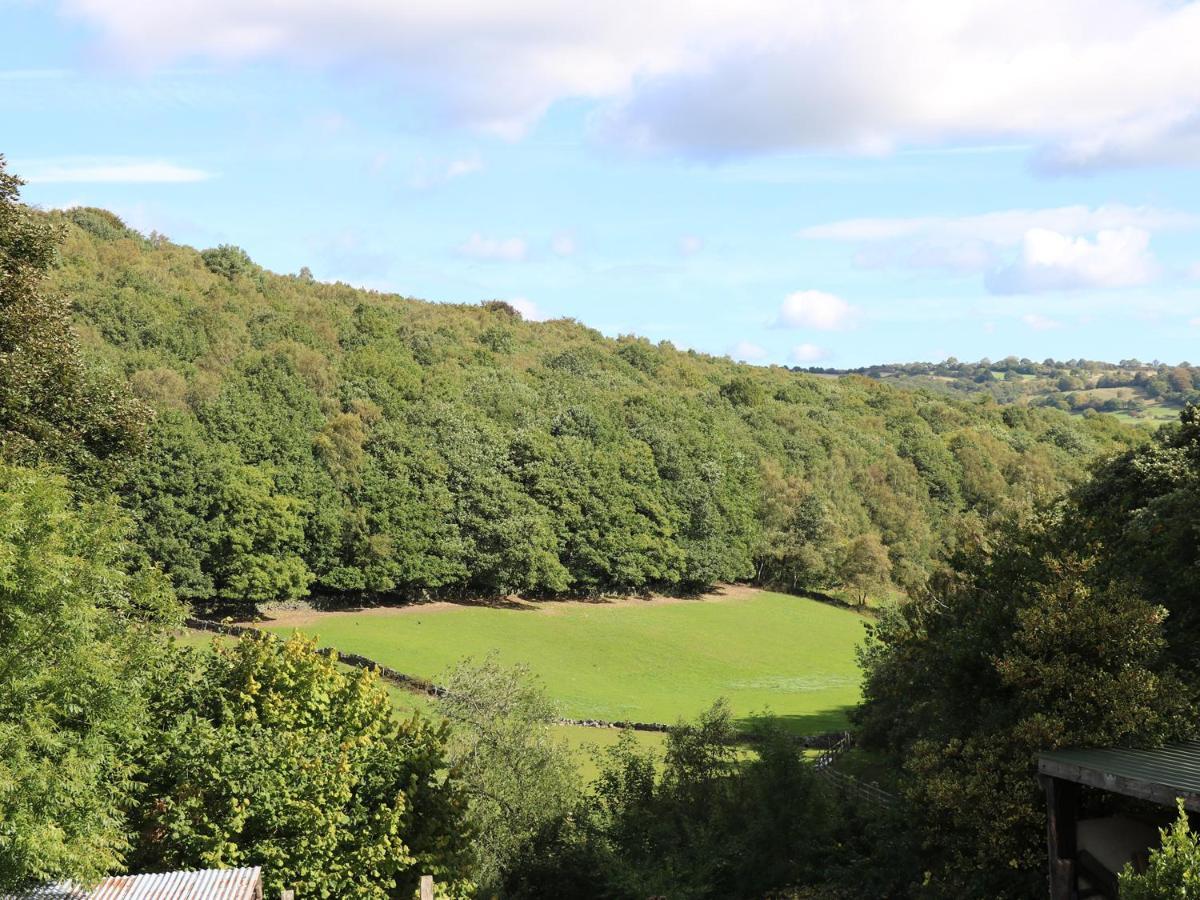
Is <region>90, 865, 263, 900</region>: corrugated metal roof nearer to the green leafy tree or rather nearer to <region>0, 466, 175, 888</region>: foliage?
<region>0, 466, 175, 888</region>: foliage

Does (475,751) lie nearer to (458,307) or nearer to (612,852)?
(612,852)

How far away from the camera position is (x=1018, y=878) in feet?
58.7

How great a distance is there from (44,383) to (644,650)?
5074cm

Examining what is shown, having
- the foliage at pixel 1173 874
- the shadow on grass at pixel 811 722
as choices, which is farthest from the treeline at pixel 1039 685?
the shadow on grass at pixel 811 722

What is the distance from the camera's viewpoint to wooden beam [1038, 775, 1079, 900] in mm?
15008

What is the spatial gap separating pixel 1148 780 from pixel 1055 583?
21.1ft

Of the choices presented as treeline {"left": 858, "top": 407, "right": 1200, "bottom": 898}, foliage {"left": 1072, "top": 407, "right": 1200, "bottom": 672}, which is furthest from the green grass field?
treeline {"left": 858, "top": 407, "right": 1200, "bottom": 898}

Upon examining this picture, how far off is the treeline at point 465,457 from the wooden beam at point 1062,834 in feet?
126

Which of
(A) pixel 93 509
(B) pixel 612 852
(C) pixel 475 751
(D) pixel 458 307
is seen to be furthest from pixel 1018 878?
(D) pixel 458 307

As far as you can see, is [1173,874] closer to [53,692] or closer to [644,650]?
[53,692]

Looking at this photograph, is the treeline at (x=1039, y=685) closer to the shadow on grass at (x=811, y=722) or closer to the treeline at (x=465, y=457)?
the shadow on grass at (x=811, y=722)

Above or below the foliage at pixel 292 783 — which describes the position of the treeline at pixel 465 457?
above

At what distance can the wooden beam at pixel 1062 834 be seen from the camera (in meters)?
15.0

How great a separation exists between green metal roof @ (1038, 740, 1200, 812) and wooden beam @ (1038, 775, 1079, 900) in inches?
15.2
